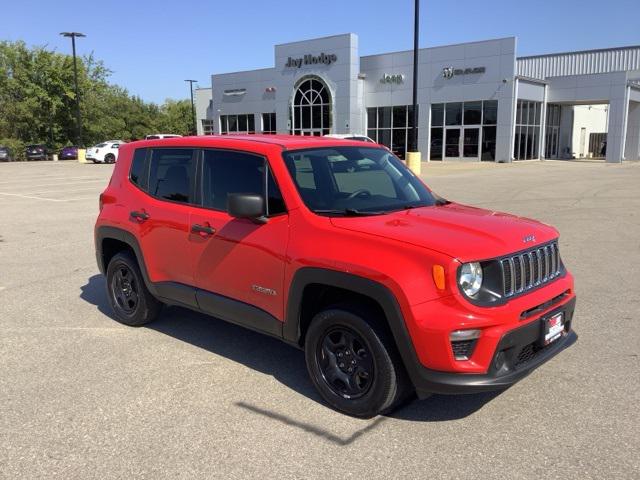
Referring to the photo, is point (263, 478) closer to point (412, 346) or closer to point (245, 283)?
point (412, 346)

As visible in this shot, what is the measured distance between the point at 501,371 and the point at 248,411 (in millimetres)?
1604

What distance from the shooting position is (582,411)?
3.58m

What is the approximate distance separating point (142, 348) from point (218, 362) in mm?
770

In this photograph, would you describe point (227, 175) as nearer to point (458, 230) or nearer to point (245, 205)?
point (245, 205)

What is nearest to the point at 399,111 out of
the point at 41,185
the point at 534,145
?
the point at 534,145

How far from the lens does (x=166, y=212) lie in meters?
4.71

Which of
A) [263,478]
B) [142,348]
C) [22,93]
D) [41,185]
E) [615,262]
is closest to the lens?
[263,478]

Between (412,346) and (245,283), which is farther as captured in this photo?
(245,283)

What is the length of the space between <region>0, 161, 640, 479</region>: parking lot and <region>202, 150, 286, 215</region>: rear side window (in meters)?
1.29

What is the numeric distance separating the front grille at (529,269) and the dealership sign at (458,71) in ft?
113

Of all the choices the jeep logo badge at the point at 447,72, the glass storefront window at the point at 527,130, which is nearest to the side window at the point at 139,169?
the glass storefront window at the point at 527,130

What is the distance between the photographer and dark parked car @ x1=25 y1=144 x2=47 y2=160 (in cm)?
4969

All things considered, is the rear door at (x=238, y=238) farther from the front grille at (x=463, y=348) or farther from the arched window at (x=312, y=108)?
the arched window at (x=312, y=108)

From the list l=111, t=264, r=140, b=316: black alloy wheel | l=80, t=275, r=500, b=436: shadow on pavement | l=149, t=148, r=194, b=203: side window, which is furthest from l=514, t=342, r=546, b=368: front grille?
l=111, t=264, r=140, b=316: black alloy wheel
